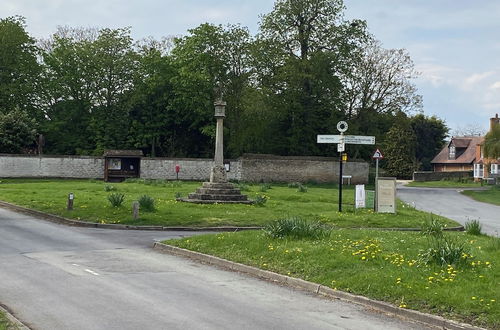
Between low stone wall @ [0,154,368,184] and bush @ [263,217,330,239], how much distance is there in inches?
1537

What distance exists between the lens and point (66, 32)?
6956 centimetres

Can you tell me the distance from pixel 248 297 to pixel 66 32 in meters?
64.6

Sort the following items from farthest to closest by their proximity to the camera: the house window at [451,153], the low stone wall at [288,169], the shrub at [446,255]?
the house window at [451,153] → the low stone wall at [288,169] → the shrub at [446,255]

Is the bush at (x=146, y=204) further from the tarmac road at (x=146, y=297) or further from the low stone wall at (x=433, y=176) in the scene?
the low stone wall at (x=433, y=176)

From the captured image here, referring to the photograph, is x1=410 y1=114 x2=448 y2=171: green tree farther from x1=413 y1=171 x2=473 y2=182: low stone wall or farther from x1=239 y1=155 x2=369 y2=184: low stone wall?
x1=239 y1=155 x2=369 y2=184: low stone wall

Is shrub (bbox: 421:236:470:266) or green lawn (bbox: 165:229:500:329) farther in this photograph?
shrub (bbox: 421:236:470:266)

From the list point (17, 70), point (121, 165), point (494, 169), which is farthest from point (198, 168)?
point (494, 169)

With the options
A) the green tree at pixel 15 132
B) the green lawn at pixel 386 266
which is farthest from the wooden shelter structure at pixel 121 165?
the green lawn at pixel 386 266

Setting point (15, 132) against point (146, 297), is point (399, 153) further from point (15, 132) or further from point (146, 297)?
point (146, 297)

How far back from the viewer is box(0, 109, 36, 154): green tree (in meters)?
53.7

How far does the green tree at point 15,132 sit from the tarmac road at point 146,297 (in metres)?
40.6

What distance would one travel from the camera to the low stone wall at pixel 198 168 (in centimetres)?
5162

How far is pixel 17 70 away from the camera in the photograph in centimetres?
6094

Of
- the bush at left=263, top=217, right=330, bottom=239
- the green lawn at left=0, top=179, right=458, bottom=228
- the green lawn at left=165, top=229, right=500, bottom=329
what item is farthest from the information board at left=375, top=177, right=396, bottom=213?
the bush at left=263, top=217, right=330, bottom=239
